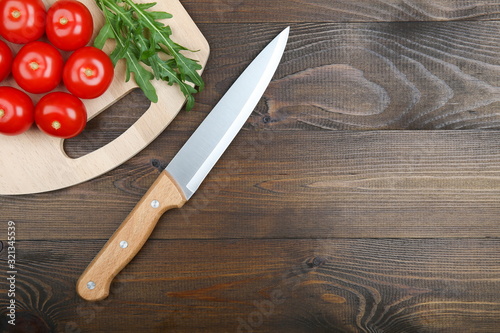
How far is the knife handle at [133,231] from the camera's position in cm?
95

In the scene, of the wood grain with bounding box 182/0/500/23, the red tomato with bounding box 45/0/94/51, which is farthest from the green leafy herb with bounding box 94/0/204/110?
the wood grain with bounding box 182/0/500/23

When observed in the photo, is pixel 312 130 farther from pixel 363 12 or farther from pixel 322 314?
pixel 322 314

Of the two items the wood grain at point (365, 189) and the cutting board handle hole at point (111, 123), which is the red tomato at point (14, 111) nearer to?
the cutting board handle hole at point (111, 123)

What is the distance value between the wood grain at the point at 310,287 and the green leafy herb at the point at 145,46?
1.25 feet

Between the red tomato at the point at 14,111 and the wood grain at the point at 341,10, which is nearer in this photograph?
the red tomato at the point at 14,111

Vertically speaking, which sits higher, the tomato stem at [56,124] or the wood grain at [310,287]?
the tomato stem at [56,124]

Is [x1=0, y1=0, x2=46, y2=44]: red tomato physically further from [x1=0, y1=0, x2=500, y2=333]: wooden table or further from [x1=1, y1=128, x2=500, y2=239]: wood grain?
[x1=1, y1=128, x2=500, y2=239]: wood grain

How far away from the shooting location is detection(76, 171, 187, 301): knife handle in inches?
37.3

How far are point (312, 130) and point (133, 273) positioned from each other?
1.79 feet

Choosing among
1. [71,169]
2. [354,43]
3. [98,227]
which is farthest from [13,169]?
[354,43]

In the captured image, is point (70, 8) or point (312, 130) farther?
point (312, 130)

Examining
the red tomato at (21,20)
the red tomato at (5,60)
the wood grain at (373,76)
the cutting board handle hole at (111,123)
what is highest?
the wood grain at (373,76)

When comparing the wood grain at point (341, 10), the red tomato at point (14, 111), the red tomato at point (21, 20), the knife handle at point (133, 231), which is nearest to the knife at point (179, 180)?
the knife handle at point (133, 231)

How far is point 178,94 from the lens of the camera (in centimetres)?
97
